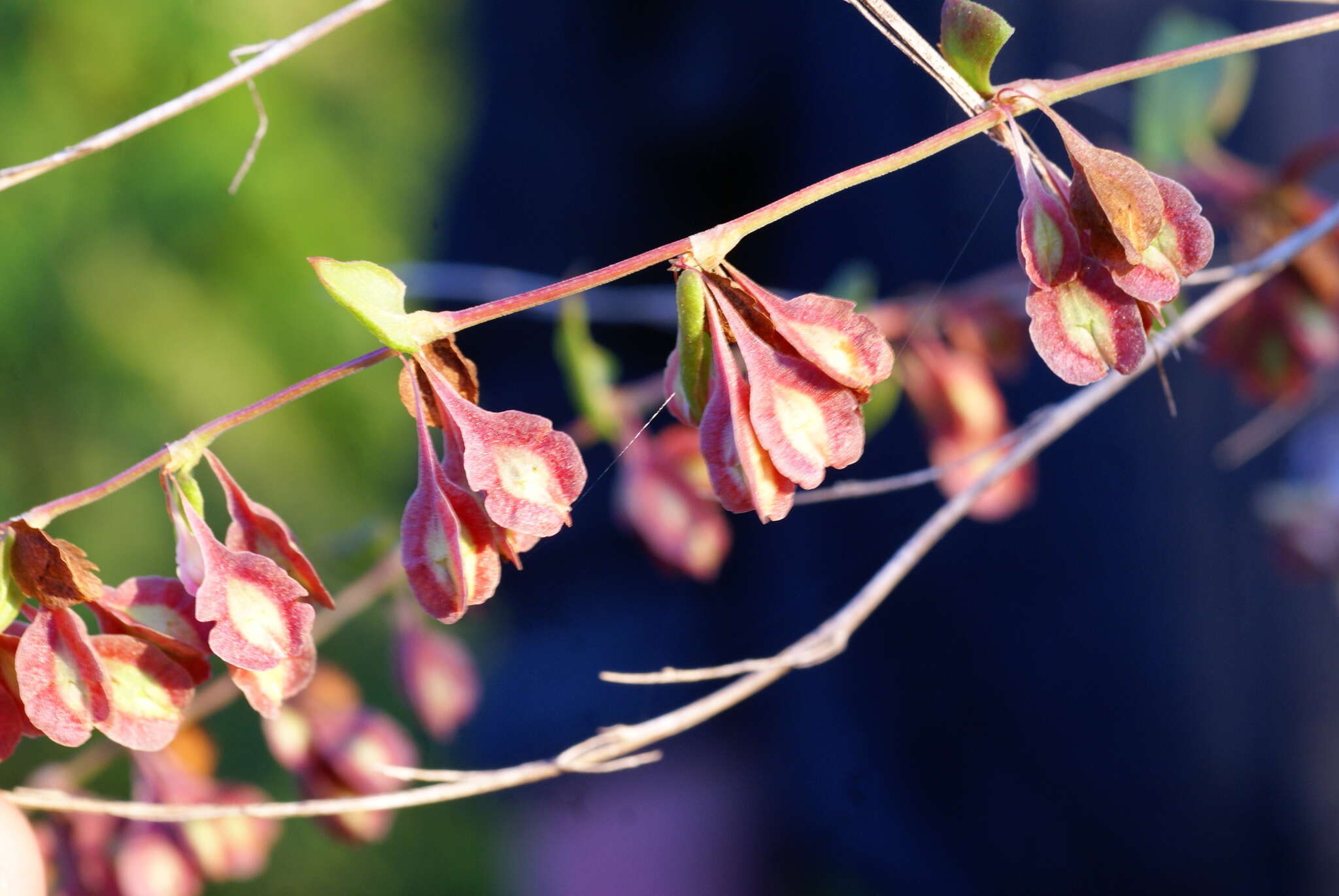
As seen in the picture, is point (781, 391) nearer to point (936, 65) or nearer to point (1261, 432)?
point (936, 65)

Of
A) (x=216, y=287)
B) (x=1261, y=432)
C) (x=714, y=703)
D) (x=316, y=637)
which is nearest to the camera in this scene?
(x=714, y=703)

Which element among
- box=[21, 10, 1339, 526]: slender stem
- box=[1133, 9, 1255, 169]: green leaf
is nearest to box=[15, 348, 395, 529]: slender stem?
box=[21, 10, 1339, 526]: slender stem

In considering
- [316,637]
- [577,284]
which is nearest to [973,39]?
[577,284]

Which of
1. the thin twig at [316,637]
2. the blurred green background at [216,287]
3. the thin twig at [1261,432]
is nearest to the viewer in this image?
the thin twig at [316,637]

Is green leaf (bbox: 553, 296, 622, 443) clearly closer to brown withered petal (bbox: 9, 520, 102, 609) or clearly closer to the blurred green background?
brown withered petal (bbox: 9, 520, 102, 609)

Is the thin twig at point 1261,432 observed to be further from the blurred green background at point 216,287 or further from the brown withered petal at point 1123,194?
the blurred green background at point 216,287

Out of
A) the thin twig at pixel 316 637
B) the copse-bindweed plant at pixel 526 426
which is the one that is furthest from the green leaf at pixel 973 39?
the thin twig at pixel 316 637
